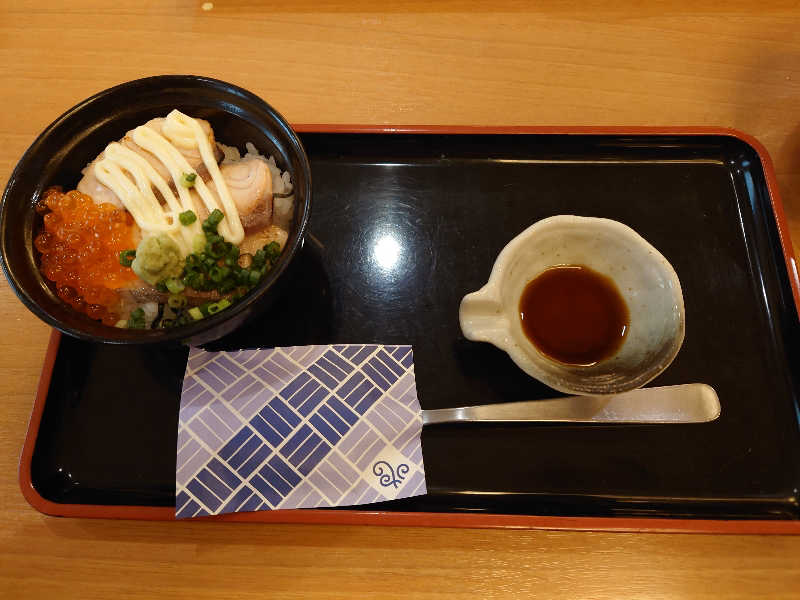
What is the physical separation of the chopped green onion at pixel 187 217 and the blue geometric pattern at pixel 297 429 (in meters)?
0.37

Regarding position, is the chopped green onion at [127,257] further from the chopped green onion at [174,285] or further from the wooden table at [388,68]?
the wooden table at [388,68]

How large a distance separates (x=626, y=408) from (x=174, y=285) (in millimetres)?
1238

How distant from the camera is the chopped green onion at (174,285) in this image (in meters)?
1.33

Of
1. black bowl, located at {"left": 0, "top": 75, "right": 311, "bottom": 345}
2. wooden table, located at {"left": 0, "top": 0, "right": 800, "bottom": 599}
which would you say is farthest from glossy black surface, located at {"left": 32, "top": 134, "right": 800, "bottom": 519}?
black bowl, located at {"left": 0, "top": 75, "right": 311, "bottom": 345}

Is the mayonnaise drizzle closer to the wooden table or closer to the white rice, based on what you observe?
the white rice

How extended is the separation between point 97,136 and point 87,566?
1.19 m

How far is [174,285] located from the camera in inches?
52.7

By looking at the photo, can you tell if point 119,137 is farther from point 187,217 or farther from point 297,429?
point 297,429

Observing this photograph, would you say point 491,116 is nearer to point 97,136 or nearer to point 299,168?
point 299,168

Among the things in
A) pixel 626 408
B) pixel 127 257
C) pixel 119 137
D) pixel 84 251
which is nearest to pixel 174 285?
pixel 127 257

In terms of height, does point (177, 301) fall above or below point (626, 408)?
above

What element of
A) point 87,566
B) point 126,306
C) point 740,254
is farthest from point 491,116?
point 87,566

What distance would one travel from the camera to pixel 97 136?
1504mm

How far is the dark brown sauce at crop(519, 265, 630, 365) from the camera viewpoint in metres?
1.45
